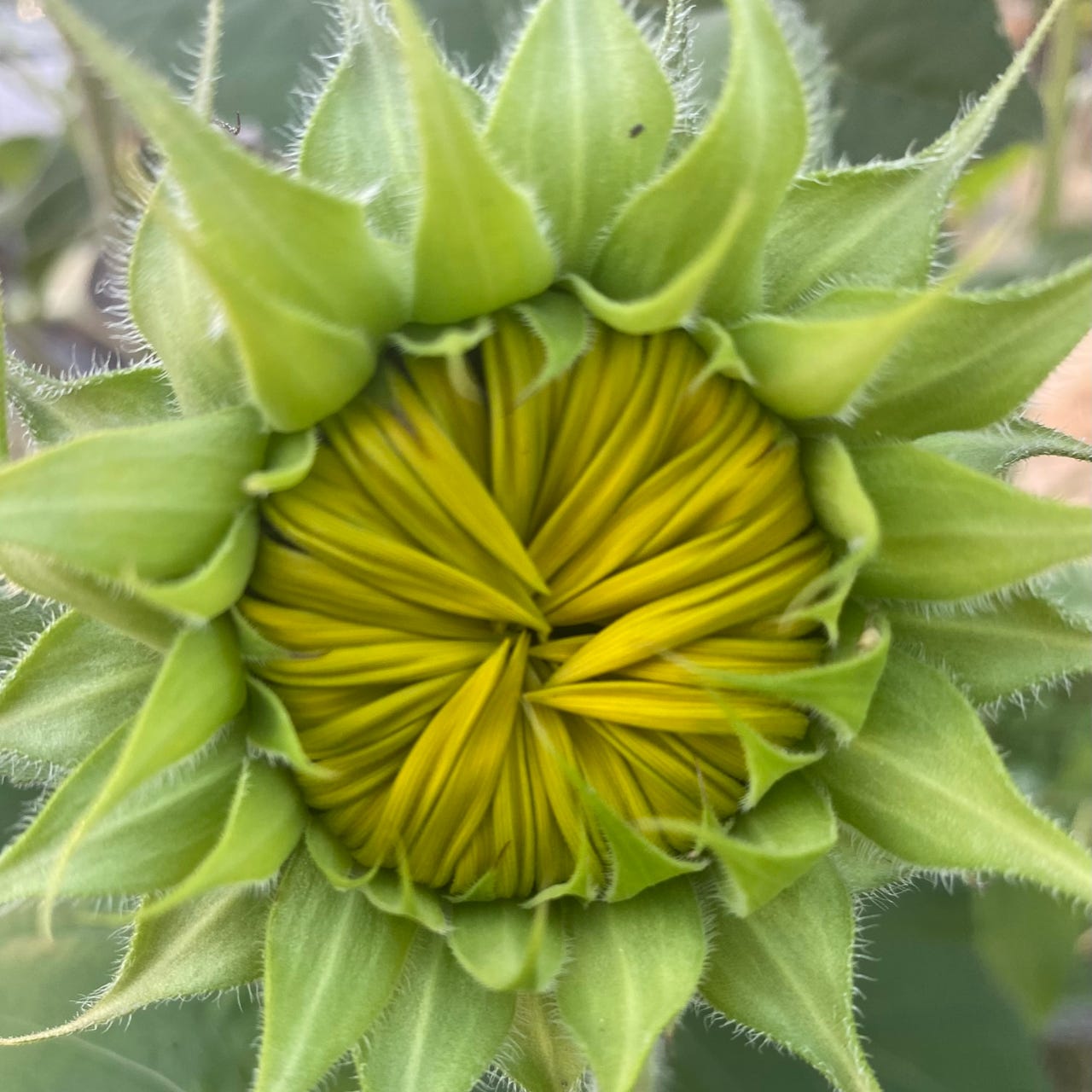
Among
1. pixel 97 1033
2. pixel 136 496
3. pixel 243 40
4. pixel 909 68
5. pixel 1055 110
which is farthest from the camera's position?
pixel 1055 110

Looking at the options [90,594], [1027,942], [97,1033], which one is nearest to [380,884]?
[90,594]

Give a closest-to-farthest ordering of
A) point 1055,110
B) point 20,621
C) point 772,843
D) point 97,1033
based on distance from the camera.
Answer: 1. point 772,843
2. point 20,621
3. point 97,1033
4. point 1055,110

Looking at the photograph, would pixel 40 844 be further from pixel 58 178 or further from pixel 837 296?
pixel 58 178

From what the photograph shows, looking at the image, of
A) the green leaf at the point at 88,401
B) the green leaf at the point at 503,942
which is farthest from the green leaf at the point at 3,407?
the green leaf at the point at 503,942

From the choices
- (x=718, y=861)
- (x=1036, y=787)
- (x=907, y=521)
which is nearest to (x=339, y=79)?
(x=907, y=521)

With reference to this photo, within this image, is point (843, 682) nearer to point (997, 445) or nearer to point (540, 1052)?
point (997, 445)

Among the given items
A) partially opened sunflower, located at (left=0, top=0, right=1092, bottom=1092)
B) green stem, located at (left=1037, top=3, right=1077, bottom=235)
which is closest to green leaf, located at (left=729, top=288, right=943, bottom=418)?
partially opened sunflower, located at (left=0, top=0, right=1092, bottom=1092)

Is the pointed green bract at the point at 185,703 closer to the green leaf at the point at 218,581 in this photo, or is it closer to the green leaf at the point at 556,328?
the green leaf at the point at 218,581
